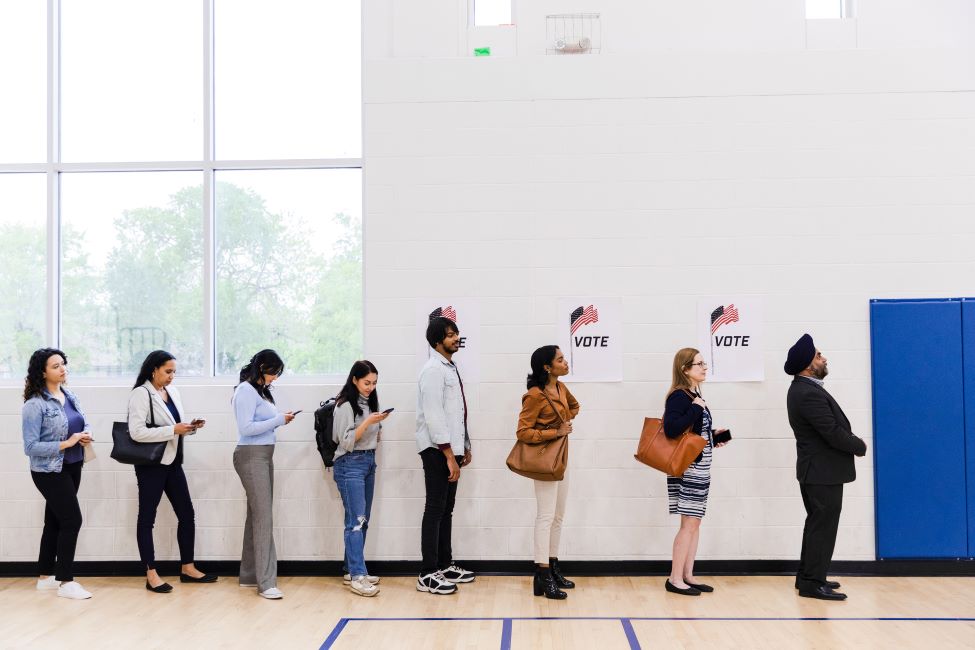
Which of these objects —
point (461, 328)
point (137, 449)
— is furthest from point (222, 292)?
point (461, 328)

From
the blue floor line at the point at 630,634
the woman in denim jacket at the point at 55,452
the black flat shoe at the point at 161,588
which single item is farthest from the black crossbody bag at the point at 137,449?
the blue floor line at the point at 630,634

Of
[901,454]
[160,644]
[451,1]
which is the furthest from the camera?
[451,1]

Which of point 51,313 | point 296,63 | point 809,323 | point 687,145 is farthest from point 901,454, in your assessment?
point 51,313

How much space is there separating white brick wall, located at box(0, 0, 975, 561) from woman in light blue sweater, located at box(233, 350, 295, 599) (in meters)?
0.50

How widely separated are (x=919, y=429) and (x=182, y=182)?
5722 mm

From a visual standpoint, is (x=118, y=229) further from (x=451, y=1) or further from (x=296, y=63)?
(x=451, y=1)

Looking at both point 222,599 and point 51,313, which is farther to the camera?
point 51,313

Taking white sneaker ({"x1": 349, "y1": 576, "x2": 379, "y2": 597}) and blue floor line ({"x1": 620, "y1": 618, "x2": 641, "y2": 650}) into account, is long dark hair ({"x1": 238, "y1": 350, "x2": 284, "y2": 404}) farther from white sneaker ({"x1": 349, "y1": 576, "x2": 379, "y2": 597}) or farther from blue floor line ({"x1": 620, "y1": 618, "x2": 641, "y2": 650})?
blue floor line ({"x1": 620, "y1": 618, "x2": 641, "y2": 650})

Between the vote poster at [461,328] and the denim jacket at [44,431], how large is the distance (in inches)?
94.1

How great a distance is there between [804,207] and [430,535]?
3484 millimetres

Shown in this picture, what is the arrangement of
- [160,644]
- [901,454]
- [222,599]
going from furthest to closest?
[901,454] < [222,599] < [160,644]

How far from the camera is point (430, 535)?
4.91 meters

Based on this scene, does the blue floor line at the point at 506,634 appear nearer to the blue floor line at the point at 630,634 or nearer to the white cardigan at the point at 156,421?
the blue floor line at the point at 630,634

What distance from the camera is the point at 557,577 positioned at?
4.91m
